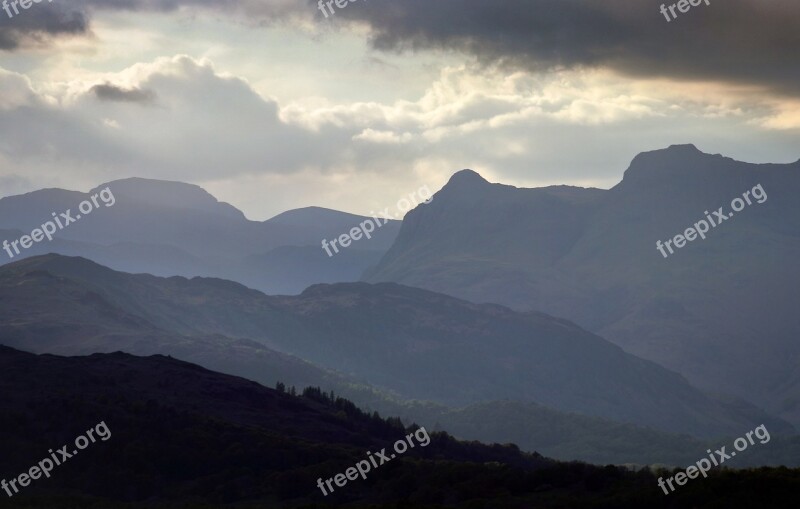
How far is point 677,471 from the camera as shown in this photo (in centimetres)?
17988

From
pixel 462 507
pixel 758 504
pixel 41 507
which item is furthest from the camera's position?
pixel 41 507

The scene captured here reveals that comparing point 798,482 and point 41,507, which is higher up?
point 41,507

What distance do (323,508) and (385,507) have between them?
53.4 ft

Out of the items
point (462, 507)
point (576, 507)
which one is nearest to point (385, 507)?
point (462, 507)

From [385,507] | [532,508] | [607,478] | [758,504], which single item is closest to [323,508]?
[385,507]

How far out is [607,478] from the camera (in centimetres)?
19538

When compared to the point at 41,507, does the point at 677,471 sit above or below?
below

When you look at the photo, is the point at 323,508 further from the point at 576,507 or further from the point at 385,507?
the point at 576,507

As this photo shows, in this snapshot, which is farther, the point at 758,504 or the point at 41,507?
the point at 41,507

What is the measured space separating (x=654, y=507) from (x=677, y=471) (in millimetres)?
24550

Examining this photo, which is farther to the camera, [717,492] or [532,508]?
[532,508]

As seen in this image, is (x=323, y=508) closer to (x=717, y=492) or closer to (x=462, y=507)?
(x=462, y=507)

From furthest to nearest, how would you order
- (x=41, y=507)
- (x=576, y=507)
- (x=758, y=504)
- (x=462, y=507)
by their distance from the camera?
(x=41, y=507), (x=462, y=507), (x=576, y=507), (x=758, y=504)

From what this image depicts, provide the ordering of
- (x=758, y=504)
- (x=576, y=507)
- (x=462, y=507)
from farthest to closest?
(x=462, y=507)
(x=576, y=507)
(x=758, y=504)
